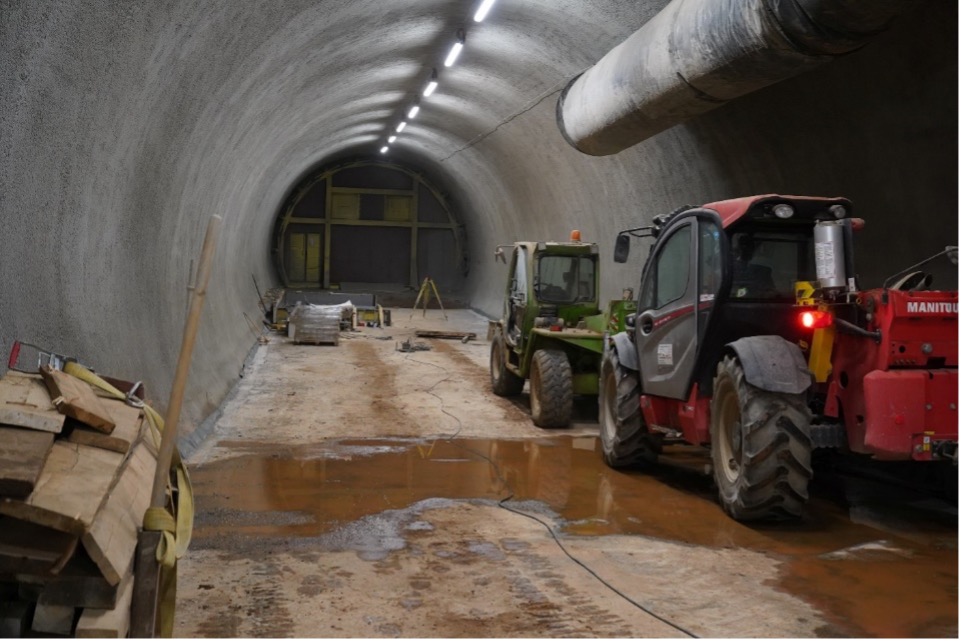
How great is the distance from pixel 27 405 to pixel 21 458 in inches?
18.5

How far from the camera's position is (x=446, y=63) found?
45.2ft

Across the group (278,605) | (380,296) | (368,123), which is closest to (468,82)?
(368,123)

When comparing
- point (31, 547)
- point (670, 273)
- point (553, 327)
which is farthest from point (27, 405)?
point (553, 327)

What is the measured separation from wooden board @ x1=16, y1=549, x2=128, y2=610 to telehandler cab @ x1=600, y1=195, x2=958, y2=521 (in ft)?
13.1

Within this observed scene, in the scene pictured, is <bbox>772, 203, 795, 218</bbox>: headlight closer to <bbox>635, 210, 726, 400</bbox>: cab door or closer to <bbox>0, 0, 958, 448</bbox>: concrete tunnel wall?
<bbox>635, 210, 726, 400</bbox>: cab door

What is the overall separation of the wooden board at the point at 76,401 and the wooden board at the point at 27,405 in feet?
0.11

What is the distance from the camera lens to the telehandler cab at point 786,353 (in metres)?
5.54

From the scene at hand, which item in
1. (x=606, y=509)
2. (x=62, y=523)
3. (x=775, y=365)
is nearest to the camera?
(x=62, y=523)

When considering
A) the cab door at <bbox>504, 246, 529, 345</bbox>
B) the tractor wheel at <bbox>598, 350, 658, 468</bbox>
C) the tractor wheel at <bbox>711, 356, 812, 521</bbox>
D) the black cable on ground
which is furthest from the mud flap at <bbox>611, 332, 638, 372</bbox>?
the cab door at <bbox>504, 246, 529, 345</bbox>

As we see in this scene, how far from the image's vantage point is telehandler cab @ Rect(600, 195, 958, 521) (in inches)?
218

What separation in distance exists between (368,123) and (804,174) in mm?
13459

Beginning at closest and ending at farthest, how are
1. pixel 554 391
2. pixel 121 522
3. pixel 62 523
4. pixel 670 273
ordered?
1. pixel 62 523
2. pixel 121 522
3. pixel 670 273
4. pixel 554 391

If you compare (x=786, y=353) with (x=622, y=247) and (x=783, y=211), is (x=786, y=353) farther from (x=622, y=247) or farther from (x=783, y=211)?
(x=622, y=247)

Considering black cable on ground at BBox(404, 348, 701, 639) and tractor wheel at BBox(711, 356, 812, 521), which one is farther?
tractor wheel at BBox(711, 356, 812, 521)
